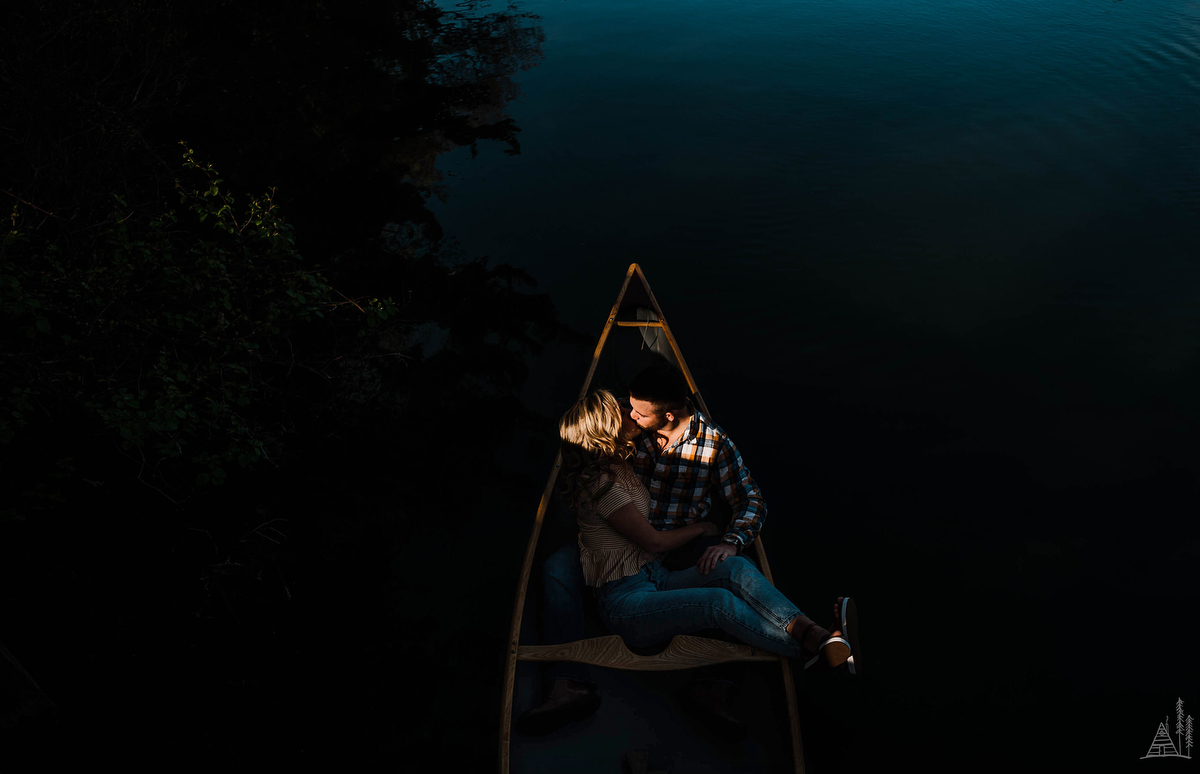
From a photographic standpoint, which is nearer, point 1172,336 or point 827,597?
point 827,597

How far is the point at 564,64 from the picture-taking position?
12.3 m

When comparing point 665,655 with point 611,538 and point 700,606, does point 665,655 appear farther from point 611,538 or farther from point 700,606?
point 611,538

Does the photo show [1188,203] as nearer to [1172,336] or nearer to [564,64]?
[1172,336]

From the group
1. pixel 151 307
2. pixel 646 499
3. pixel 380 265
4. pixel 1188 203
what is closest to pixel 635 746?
pixel 646 499

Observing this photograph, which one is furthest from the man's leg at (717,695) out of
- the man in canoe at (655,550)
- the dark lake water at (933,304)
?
the dark lake water at (933,304)

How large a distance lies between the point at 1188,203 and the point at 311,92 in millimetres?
12414

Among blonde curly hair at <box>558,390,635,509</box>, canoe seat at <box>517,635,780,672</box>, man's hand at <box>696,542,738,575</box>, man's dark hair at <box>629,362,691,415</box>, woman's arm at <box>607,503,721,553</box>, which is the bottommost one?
canoe seat at <box>517,635,780,672</box>

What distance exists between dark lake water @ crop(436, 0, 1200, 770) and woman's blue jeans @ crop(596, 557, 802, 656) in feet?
3.61

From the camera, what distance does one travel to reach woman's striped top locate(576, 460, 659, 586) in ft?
9.92

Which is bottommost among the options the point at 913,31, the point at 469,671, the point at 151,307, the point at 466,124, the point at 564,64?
the point at 469,671

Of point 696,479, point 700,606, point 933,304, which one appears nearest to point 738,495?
point 696,479

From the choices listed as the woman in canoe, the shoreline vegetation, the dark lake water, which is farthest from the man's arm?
the shoreline vegetation

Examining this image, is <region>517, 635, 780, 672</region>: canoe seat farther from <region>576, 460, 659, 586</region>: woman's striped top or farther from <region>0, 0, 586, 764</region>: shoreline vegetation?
<region>0, 0, 586, 764</region>: shoreline vegetation

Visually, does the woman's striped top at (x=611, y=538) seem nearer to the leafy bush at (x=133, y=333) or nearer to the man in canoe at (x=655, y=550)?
the man in canoe at (x=655, y=550)
